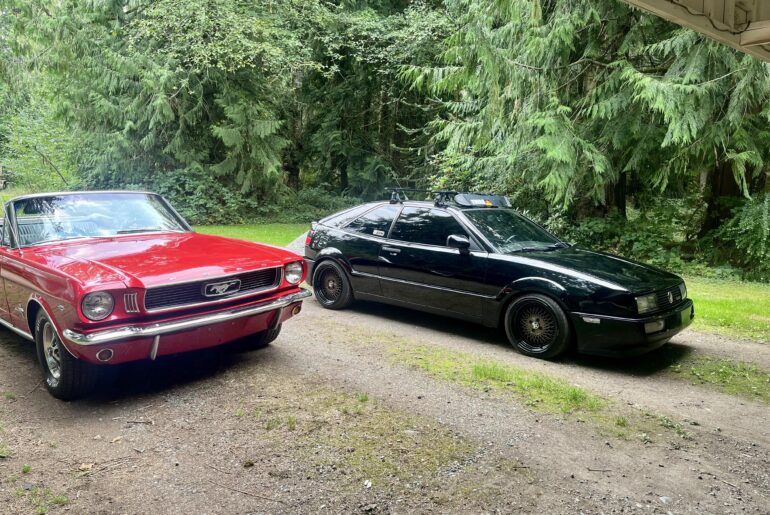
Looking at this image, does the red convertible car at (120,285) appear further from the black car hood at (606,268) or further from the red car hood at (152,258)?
the black car hood at (606,268)

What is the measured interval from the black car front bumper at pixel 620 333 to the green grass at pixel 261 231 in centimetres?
1058

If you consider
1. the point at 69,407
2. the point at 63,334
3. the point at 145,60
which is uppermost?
the point at 145,60

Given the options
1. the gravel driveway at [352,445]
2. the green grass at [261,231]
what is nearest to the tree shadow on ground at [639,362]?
the gravel driveway at [352,445]

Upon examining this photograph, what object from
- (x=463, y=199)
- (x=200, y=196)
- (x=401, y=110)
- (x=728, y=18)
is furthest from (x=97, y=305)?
(x=401, y=110)

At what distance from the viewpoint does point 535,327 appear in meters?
5.32

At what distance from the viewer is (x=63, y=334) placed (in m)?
3.74

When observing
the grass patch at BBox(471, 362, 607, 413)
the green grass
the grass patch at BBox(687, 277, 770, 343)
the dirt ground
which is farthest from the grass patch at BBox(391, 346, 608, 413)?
the green grass

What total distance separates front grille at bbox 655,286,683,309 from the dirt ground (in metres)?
0.66

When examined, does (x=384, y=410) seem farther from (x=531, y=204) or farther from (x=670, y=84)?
(x=531, y=204)

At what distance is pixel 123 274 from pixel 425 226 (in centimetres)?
351

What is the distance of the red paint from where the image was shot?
3742 mm

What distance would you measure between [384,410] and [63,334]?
236cm

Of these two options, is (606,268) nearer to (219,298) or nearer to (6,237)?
(219,298)

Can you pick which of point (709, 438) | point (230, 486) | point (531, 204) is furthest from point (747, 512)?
point (531, 204)
